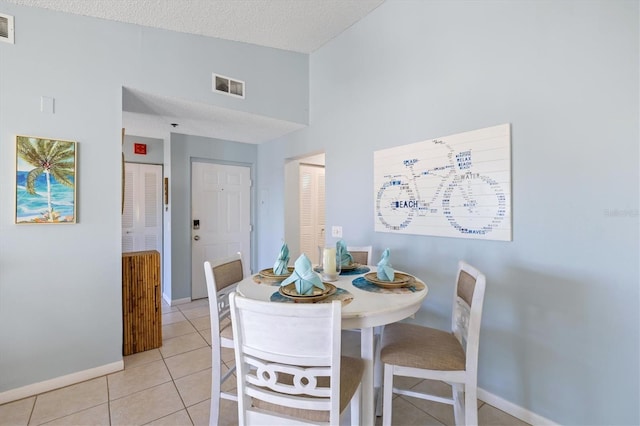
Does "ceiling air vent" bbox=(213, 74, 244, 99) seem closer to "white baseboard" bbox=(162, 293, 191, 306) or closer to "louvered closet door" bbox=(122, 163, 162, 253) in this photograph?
"louvered closet door" bbox=(122, 163, 162, 253)

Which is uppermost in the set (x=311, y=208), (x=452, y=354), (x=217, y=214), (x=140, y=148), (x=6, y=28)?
(x=6, y=28)

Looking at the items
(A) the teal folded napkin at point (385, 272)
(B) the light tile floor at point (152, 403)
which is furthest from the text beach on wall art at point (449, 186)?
(B) the light tile floor at point (152, 403)

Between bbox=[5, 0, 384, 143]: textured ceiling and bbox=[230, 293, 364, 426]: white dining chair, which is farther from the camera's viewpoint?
bbox=[5, 0, 384, 143]: textured ceiling

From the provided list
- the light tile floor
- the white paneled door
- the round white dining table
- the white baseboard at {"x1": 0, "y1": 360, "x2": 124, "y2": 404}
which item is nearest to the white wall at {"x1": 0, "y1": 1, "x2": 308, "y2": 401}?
the white baseboard at {"x1": 0, "y1": 360, "x2": 124, "y2": 404}

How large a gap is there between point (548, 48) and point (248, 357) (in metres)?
2.29

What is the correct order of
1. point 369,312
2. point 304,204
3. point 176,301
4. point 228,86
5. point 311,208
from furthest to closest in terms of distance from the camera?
point 311,208 → point 304,204 → point 176,301 → point 228,86 → point 369,312

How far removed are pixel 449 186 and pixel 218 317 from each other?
180cm

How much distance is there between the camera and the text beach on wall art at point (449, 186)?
73.2 inches

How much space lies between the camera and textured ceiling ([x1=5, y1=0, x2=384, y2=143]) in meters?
2.26

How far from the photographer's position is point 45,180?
2.06 metres

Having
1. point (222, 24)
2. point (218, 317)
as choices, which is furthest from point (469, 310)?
point (222, 24)

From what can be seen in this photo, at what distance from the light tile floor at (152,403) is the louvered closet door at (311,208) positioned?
2362 millimetres

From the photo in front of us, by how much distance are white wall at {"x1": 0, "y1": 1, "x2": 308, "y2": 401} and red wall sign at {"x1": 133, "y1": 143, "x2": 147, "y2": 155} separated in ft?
6.48

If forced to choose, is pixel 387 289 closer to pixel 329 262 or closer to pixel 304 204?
pixel 329 262
